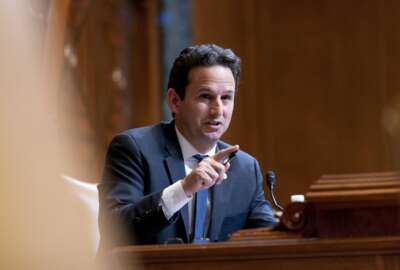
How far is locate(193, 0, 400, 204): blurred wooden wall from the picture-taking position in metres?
5.72

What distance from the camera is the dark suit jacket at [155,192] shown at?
2.47m

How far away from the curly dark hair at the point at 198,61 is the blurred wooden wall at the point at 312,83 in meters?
3.00

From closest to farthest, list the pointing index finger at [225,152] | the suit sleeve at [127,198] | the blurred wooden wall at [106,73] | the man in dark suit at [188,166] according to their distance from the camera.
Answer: the pointing index finger at [225,152]
the suit sleeve at [127,198]
the man in dark suit at [188,166]
the blurred wooden wall at [106,73]

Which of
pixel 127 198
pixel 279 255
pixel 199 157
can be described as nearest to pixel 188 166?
pixel 199 157

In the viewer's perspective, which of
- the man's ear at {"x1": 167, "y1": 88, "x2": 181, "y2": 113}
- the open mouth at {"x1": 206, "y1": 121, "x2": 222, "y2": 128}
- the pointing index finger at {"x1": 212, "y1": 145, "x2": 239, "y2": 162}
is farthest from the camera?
the man's ear at {"x1": 167, "y1": 88, "x2": 181, "y2": 113}

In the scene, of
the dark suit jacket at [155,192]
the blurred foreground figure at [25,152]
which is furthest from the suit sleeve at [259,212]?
the blurred foreground figure at [25,152]

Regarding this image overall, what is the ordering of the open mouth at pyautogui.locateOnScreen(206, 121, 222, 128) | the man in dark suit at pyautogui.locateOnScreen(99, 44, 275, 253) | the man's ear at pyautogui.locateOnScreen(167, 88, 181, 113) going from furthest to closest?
the man's ear at pyautogui.locateOnScreen(167, 88, 181, 113) → the open mouth at pyautogui.locateOnScreen(206, 121, 222, 128) → the man in dark suit at pyautogui.locateOnScreen(99, 44, 275, 253)

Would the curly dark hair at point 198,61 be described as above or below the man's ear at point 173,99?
above

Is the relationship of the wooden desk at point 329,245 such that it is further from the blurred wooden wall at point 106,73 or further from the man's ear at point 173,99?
the blurred wooden wall at point 106,73

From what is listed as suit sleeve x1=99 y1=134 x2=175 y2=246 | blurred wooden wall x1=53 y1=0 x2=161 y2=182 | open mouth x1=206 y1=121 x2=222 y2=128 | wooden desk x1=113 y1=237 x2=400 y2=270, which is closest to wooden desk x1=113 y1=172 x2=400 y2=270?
wooden desk x1=113 y1=237 x2=400 y2=270

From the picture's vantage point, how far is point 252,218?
2.82 metres

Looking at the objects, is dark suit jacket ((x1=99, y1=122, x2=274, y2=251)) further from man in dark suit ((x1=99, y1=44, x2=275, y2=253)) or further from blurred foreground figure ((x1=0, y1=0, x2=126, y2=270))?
blurred foreground figure ((x1=0, y1=0, x2=126, y2=270))

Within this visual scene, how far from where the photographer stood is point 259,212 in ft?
9.30

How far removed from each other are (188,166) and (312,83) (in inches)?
126
